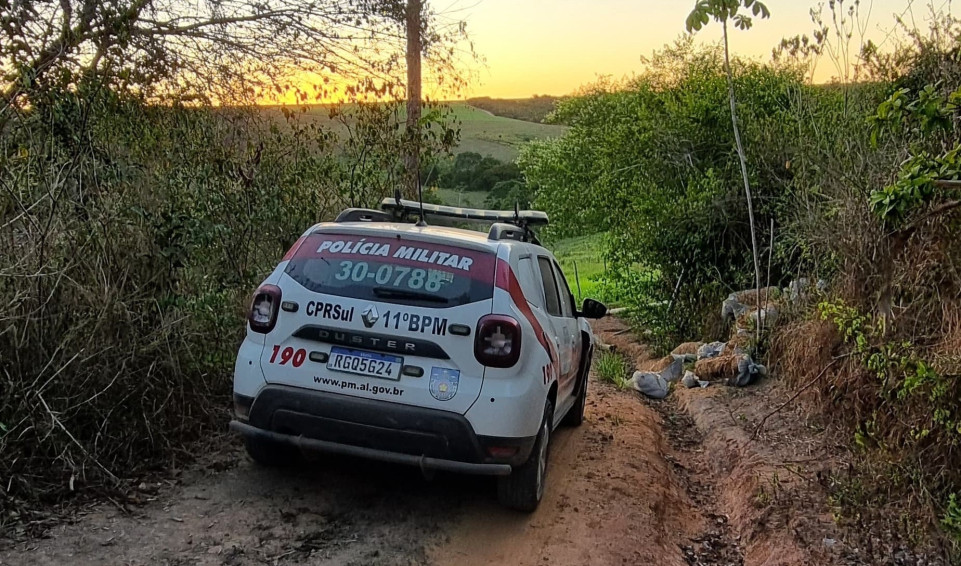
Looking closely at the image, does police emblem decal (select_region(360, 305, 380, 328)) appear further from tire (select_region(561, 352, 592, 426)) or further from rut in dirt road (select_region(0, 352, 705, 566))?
tire (select_region(561, 352, 592, 426))

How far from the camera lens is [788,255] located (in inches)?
435

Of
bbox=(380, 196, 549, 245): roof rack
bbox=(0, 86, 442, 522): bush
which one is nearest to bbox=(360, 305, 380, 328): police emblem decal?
bbox=(380, 196, 549, 245): roof rack

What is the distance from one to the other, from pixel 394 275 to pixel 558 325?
1.73m

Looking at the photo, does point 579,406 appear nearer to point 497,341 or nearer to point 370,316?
point 497,341

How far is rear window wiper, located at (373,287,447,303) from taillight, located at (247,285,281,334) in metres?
0.67

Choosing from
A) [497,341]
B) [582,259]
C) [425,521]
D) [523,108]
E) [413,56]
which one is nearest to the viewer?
[497,341]

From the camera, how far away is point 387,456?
4602 millimetres

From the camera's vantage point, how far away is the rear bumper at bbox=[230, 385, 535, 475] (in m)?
4.54

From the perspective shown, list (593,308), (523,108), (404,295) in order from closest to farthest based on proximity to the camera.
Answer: (404,295) → (593,308) → (523,108)

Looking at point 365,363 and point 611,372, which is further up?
point 365,363

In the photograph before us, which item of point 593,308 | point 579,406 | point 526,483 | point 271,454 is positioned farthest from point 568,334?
point 271,454

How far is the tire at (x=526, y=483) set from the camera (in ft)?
16.6

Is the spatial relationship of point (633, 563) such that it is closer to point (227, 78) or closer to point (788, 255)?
point (788, 255)

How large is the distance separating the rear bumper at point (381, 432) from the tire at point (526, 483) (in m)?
0.34
